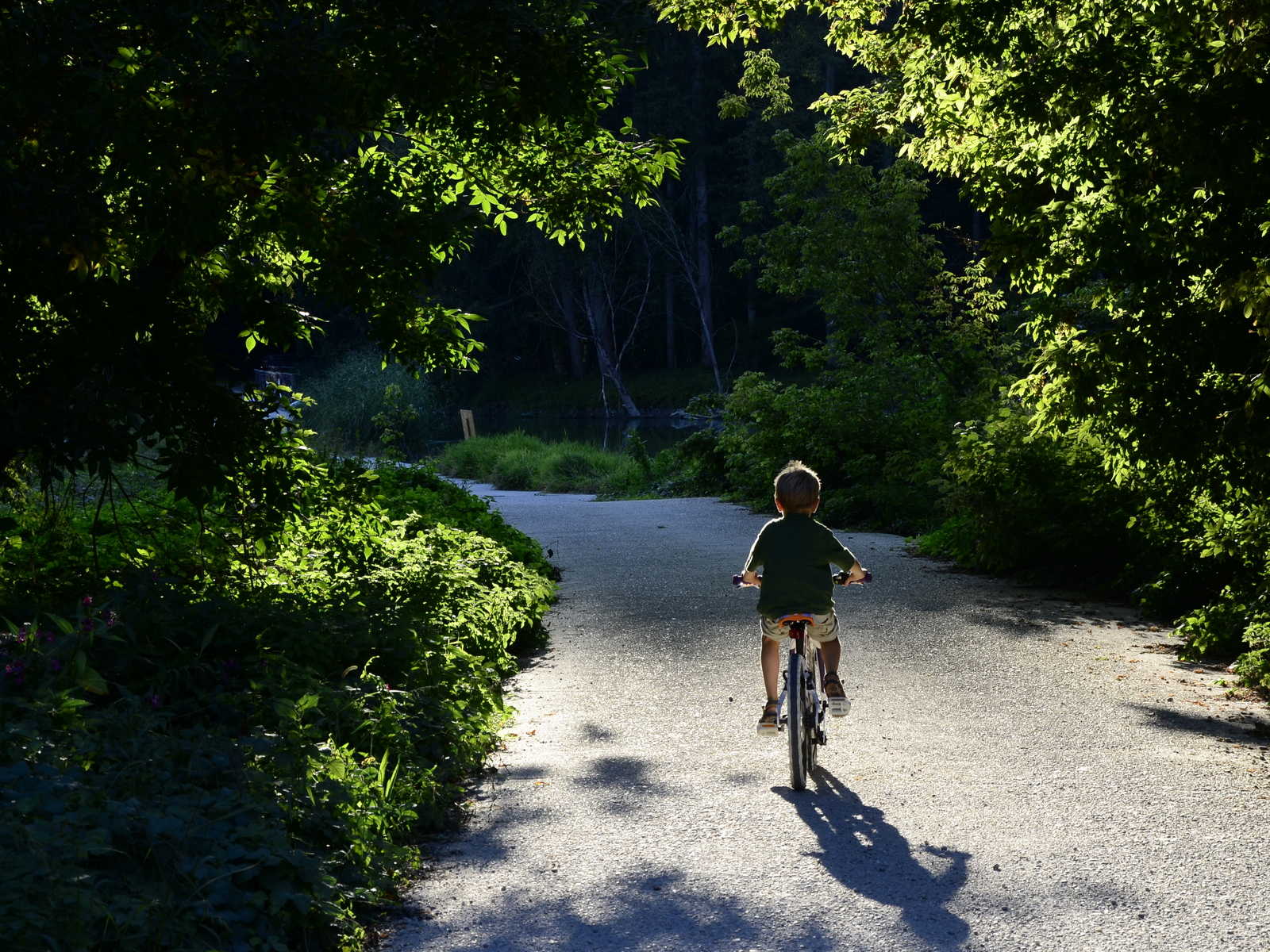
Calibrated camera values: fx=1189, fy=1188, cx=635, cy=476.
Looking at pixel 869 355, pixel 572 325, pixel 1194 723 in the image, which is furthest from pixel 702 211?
pixel 1194 723

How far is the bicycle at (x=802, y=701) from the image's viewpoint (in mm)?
5191

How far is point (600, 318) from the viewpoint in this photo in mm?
60469

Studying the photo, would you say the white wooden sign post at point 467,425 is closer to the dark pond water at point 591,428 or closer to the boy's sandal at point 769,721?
the dark pond water at point 591,428

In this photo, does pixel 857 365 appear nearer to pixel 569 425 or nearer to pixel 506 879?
pixel 506 879

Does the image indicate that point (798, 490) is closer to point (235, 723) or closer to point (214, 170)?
point (235, 723)

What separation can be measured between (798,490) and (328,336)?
291cm

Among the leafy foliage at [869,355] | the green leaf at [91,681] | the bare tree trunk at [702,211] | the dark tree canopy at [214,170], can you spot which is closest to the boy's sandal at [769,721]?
the dark tree canopy at [214,170]

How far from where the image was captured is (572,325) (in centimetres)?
6250

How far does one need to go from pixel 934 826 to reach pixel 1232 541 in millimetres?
3970

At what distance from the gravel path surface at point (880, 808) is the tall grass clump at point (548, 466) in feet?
61.0

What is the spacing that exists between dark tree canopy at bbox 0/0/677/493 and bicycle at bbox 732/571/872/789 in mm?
2471

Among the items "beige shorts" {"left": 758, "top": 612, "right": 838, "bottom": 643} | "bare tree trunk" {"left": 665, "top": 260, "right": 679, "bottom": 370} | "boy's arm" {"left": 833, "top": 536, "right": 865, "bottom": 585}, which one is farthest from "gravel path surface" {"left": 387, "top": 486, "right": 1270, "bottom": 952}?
"bare tree trunk" {"left": 665, "top": 260, "right": 679, "bottom": 370}

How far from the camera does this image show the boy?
5531mm

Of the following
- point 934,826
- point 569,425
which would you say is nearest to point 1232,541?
point 934,826
